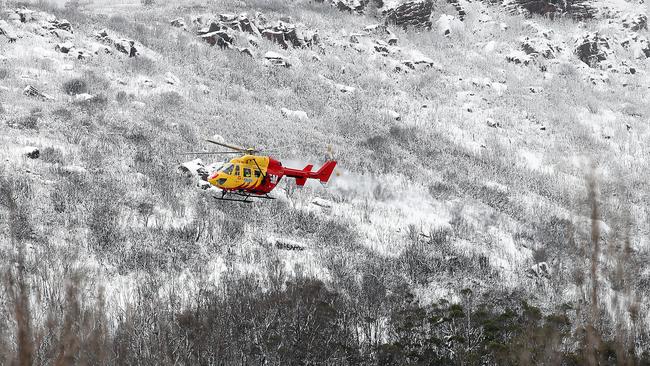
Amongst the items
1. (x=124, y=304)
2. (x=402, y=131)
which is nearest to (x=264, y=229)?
(x=124, y=304)

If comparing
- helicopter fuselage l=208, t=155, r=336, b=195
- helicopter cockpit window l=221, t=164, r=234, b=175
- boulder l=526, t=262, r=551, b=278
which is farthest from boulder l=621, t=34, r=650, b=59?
helicopter cockpit window l=221, t=164, r=234, b=175

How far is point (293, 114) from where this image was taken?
37.0m

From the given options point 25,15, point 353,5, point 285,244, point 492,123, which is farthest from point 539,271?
point 353,5

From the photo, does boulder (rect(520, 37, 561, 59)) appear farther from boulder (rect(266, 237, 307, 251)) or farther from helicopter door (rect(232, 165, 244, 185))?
helicopter door (rect(232, 165, 244, 185))

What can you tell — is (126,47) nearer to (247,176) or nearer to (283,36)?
(283,36)

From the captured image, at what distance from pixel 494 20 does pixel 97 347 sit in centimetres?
6615

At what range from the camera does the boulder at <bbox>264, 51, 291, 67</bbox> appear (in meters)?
44.7

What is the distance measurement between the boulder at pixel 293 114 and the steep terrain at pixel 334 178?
0.36 ft

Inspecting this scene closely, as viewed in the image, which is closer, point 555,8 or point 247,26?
point 247,26

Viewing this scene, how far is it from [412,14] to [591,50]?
65.2ft

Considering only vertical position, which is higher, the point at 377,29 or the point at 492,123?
the point at 377,29

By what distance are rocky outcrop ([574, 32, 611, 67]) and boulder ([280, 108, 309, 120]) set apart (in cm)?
3480

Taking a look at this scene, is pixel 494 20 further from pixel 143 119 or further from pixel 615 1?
pixel 143 119

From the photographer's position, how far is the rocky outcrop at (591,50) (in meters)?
54.3
